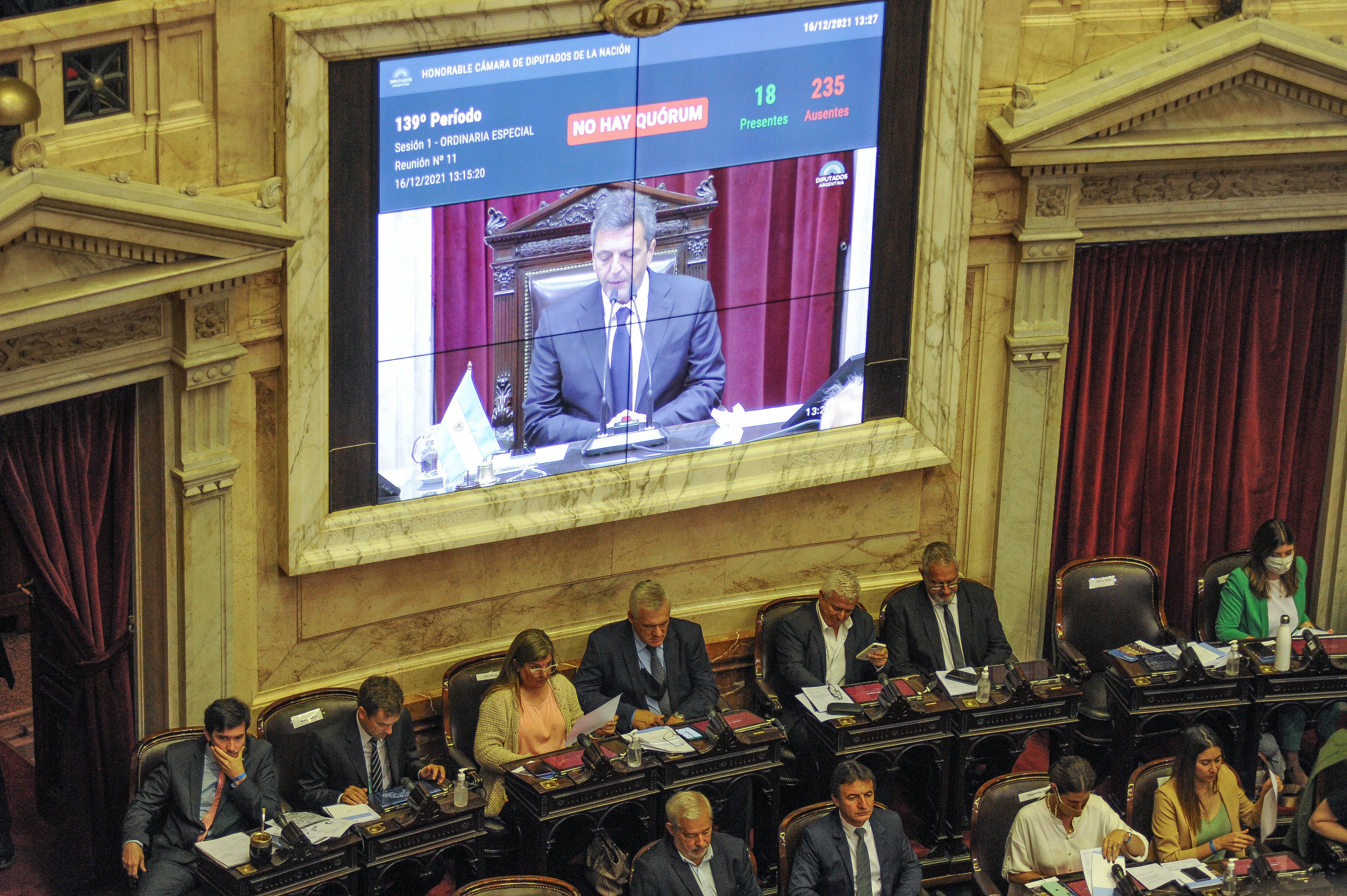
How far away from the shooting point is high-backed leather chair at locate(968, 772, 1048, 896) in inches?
272

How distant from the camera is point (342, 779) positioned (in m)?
7.12

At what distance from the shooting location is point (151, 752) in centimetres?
698

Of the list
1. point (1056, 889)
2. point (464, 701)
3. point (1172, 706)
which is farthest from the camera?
point (1172, 706)

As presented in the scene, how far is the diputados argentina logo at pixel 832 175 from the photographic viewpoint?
817 cm

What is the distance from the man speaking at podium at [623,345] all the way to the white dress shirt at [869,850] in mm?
2165

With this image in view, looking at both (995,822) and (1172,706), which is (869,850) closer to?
(995,822)

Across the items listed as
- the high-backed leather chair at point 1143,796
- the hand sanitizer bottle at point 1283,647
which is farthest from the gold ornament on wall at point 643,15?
the hand sanitizer bottle at point 1283,647

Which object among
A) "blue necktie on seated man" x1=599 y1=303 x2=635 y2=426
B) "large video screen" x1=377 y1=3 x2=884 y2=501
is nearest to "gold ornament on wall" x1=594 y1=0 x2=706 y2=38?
"large video screen" x1=377 y1=3 x2=884 y2=501

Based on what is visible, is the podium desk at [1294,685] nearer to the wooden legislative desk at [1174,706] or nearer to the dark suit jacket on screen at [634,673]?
the wooden legislative desk at [1174,706]

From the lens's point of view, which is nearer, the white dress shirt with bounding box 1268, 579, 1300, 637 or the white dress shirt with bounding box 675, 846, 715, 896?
the white dress shirt with bounding box 675, 846, 715, 896

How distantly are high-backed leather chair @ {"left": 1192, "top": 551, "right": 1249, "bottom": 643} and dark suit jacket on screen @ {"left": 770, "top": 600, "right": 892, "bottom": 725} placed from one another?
167cm

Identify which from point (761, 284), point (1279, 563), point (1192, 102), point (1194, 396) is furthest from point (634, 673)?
point (1192, 102)

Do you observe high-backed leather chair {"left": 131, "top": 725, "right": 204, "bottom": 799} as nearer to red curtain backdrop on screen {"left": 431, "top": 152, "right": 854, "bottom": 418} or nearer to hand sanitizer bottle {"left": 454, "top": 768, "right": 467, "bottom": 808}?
hand sanitizer bottle {"left": 454, "top": 768, "right": 467, "bottom": 808}

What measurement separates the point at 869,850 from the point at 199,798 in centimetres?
249
